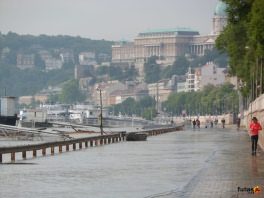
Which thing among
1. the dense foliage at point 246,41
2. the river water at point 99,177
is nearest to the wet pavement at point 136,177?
the river water at point 99,177

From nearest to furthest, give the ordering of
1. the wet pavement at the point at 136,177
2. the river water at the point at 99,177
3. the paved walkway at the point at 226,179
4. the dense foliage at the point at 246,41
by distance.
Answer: the paved walkway at the point at 226,179
the wet pavement at the point at 136,177
the river water at the point at 99,177
the dense foliage at the point at 246,41

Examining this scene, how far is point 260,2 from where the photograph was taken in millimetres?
64188

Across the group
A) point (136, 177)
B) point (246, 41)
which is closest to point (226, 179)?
point (136, 177)

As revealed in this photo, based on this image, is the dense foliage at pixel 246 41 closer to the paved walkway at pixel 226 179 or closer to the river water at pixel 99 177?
the river water at pixel 99 177

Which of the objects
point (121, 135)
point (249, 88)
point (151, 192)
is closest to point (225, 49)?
point (249, 88)

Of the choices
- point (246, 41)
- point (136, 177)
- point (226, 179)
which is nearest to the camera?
point (226, 179)

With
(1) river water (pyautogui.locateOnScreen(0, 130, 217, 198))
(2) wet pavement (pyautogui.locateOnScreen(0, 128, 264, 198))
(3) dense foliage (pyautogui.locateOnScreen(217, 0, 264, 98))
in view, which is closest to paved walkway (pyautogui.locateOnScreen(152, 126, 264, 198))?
(2) wet pavement (pyautogui.locateOnScreen(0, 128, 264, 198))

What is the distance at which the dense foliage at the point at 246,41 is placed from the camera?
6431 cm

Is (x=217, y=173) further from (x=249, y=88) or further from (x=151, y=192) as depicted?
(x=249, y=88)

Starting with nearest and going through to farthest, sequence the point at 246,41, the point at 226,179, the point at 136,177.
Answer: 1. the point at 226,179
2. the point at 136,177
3. the point at 246,41

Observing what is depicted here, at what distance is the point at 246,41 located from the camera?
98438mm

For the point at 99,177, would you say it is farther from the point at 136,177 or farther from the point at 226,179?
the point at 226,179

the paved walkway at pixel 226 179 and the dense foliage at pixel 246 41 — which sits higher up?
the dense foliage at pixel 246 41

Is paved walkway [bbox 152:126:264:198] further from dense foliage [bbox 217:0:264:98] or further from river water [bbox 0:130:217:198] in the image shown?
dense foliage [bbox 217:0:264:98]
